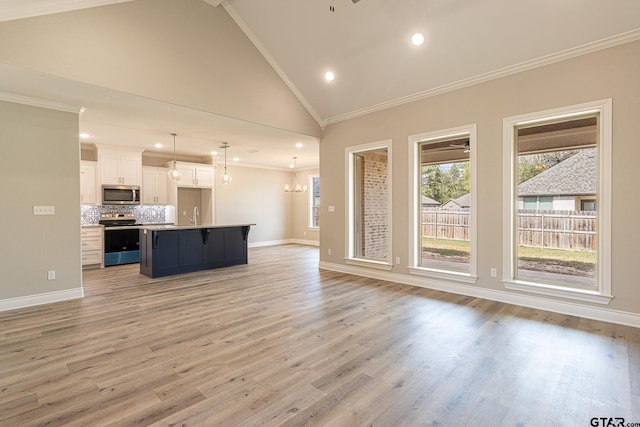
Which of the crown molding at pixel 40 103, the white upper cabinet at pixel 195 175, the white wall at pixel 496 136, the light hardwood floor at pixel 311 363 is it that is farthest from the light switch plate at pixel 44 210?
the white wall at pixel 496 136

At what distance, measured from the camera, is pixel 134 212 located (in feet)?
26.3

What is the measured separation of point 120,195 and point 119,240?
1.12 m

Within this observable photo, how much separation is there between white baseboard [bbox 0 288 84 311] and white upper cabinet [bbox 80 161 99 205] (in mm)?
3203

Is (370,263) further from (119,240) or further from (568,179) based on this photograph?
(119,240)

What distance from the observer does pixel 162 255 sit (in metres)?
5.82

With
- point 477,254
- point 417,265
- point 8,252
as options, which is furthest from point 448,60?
point 8,252

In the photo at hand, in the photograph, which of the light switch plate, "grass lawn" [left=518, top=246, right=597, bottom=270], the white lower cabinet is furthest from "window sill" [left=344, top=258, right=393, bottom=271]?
the white lower cabinet

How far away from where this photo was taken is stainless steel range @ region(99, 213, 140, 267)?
6.90 m

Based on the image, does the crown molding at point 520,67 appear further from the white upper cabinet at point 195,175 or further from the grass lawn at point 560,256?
the white upper cabinet at point 195,175

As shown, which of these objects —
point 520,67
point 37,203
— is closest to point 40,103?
point 37,203

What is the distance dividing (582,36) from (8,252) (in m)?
7.51

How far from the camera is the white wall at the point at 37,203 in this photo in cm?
398

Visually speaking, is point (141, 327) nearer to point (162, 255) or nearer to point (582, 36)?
point (162, 255)

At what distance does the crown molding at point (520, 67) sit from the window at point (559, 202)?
624 millimetres
